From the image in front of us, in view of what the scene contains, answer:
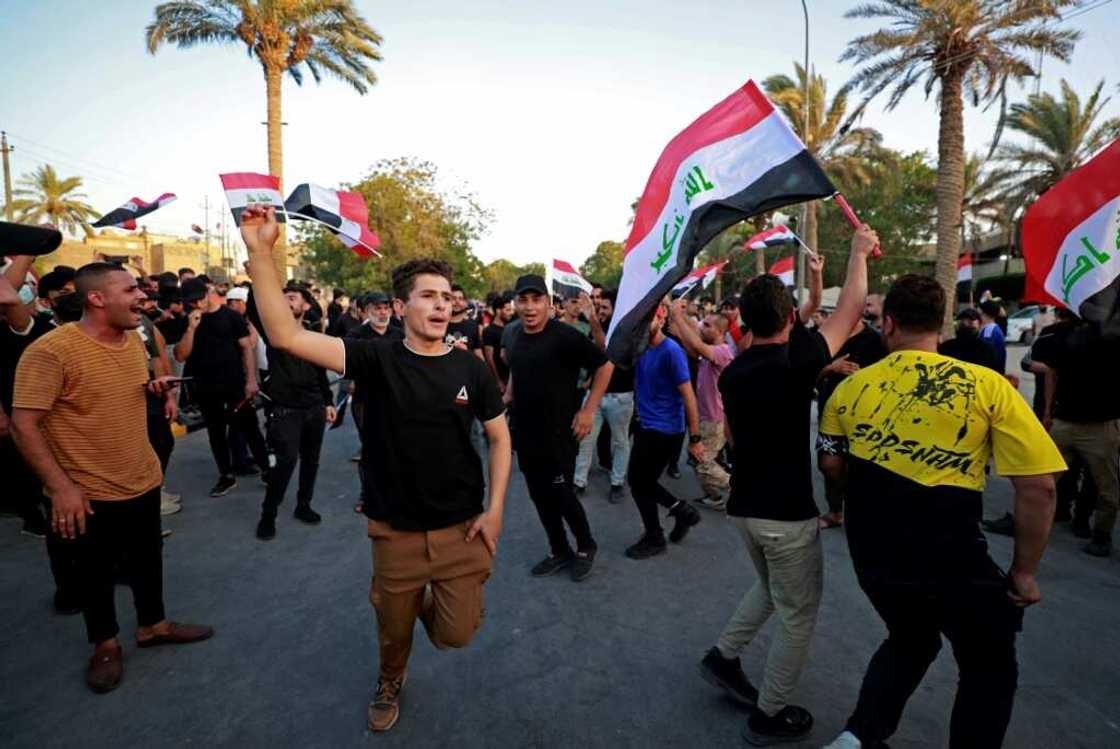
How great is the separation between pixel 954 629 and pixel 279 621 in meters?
3.57

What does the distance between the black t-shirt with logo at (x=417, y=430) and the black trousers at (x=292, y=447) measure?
2886 millimetres

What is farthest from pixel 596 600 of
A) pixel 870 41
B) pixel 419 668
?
pixel 870 41

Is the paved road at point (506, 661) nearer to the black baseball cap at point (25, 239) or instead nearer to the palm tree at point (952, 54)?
the black baseball cap at point (25, 239)

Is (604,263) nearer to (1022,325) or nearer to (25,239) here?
(1022,325)

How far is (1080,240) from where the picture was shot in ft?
12.9

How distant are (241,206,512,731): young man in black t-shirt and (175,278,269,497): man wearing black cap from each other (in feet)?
14.1

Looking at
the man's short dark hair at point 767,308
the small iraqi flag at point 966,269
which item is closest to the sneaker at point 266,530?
the man's short dark hair at point 767,308

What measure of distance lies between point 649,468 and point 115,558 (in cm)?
339

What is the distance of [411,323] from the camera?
Result: 2.74m

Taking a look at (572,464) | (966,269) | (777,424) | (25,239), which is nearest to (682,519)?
(572,464)

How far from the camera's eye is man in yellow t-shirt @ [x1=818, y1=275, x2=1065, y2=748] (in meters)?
2.13

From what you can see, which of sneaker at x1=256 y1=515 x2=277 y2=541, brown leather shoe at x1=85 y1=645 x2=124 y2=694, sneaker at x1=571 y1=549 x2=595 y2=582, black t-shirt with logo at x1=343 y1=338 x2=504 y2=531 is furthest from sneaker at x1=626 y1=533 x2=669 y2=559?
brown leather shoe at x1=85 y1=645 x2=124 y2=694

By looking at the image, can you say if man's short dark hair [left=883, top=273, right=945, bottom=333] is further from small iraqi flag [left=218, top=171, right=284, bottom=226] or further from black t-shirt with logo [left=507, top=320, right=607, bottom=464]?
small iraqi flag [left=218, top=171, right=284, bottom=226]

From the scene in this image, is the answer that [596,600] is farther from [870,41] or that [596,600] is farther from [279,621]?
[870,41]
